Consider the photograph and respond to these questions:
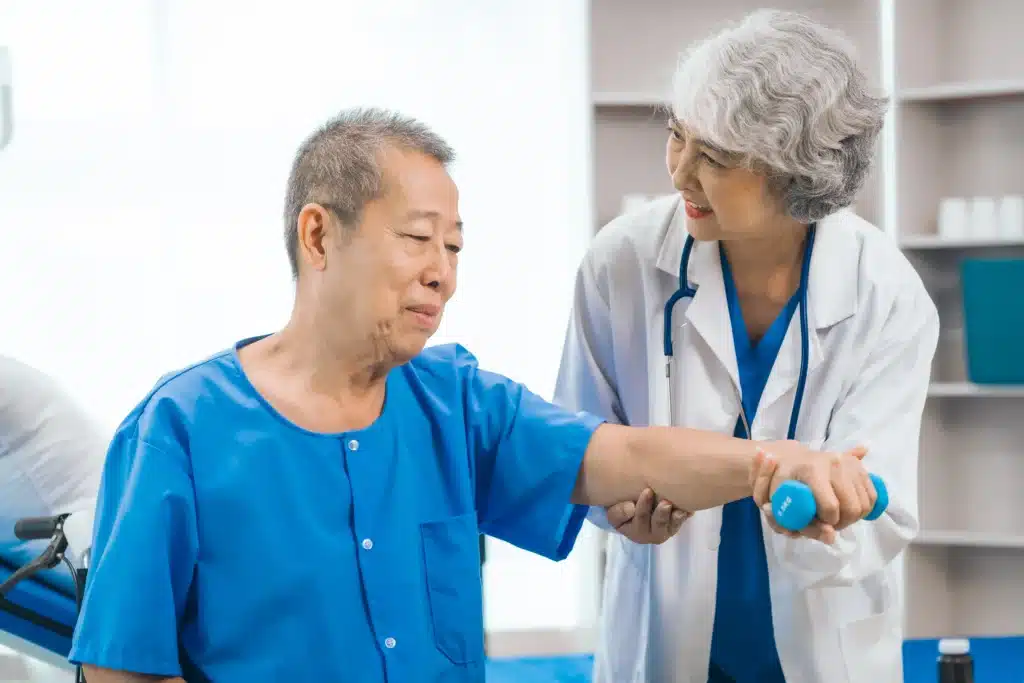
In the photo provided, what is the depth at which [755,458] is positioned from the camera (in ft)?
4.20

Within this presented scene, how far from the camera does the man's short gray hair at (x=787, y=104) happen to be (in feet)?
4.66

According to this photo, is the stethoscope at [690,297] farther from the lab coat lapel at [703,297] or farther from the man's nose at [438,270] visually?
the man's nose at [438,270]

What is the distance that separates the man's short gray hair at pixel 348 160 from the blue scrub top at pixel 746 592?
57cm

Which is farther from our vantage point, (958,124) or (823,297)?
(958,124)

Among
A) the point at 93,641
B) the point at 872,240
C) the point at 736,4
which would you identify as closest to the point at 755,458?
the point at 872,240

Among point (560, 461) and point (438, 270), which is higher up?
point (438, 270)

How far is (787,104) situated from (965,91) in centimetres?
254

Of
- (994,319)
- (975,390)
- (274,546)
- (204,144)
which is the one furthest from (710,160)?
(204,144)

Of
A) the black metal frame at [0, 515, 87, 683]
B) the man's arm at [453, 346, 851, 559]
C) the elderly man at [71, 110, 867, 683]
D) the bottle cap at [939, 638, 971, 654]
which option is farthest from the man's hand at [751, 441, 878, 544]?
the black metal frame at [0, 515, 87, 683]

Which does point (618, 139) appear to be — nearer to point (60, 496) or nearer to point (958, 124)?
point (958, 124)

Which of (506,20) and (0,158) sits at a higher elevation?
(506,20)

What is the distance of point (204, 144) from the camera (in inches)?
158

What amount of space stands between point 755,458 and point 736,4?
9.75 feet

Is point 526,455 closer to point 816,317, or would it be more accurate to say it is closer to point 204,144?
point 816,317
